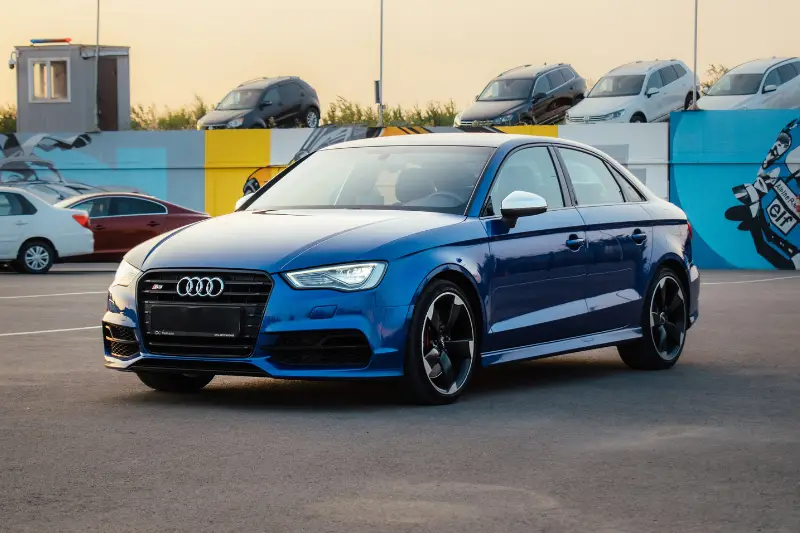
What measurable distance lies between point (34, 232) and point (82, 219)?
942mm

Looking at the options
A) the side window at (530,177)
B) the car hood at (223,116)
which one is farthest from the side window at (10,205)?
the side window at (530,177)

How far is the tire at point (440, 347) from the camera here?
8.56m

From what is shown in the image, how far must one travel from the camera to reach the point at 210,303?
8484mm

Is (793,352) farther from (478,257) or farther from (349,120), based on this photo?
(349,120)

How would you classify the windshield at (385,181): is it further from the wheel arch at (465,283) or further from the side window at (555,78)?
the side window at (555,78)

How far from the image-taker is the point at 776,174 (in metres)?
31.5

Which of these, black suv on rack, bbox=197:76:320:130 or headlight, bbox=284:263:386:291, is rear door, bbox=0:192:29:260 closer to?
black suv on rack, bbox=197:76:320:130

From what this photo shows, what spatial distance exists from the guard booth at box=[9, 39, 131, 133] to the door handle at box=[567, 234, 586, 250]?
39194mm

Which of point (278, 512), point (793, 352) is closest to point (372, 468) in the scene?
point (278, 512)

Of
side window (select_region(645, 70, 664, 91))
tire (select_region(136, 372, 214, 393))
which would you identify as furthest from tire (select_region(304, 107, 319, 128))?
tire (select_region(136, 372, 214, 393))

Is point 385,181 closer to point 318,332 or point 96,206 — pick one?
point 318,332

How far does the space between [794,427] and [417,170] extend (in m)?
2.94

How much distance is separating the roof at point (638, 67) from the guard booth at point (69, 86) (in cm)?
Answer: 1680

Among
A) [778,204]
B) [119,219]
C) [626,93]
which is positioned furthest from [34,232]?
[626,93]
